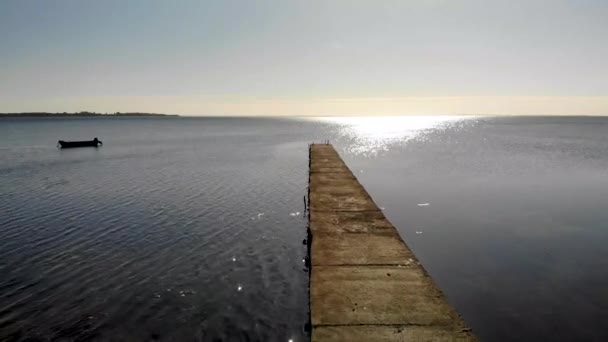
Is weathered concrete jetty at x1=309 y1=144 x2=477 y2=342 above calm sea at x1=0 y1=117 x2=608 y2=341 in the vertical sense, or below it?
above

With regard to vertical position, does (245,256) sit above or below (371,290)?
below

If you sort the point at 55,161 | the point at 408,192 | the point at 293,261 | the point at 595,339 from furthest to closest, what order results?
1. the point at 55,161
2. the point at 408,192
3. the point at 293,261
4. the point at 595,339

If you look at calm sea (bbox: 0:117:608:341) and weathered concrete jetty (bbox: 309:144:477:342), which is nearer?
weathered concrete jetty (bbox: 309:144:477:342)

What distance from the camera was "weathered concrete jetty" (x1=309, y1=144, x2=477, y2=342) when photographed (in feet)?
20.6

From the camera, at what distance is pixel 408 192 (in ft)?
81.7

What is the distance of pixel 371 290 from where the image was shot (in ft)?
25.3

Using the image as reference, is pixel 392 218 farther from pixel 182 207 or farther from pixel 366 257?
pixel 182 207

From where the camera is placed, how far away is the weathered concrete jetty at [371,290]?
6281mm

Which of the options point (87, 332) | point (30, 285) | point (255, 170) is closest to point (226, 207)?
point (30, 285)

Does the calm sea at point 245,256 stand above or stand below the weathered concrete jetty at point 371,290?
below

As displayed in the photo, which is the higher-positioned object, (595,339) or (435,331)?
(435,331)

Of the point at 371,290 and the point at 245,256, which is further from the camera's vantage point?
the point at 245,256

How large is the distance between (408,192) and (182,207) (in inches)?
604

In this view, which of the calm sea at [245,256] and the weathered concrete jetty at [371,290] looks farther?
the calm sea at [245,256]
